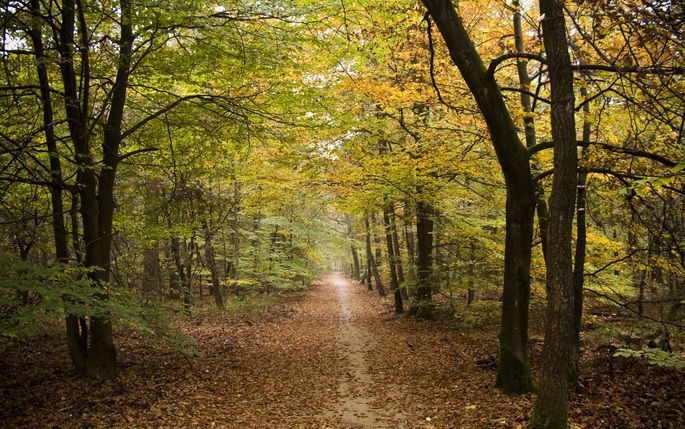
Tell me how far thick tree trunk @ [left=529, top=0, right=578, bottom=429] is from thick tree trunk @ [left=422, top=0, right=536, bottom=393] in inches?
53.1

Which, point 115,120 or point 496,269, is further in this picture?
point 496,269

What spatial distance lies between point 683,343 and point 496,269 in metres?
4.58

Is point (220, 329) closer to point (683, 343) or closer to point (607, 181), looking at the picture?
point (607, 181)

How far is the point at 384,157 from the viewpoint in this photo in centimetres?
1152

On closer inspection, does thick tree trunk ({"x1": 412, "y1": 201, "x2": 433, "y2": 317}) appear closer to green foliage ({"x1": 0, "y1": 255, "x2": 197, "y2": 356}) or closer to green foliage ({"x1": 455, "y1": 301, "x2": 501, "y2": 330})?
green foliage ({"x1": 455, "y1": 301, "x2": 501, "y2": 330})

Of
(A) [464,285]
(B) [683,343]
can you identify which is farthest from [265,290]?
(B) [683,343]

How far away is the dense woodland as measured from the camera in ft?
16.8

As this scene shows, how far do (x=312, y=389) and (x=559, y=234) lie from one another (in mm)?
6153

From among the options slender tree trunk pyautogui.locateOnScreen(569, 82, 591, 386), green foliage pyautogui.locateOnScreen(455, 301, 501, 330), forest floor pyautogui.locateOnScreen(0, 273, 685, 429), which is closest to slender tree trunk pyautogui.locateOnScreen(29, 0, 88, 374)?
forest floor pyautogui.locateOnScreen(0, 273, 685, 429)

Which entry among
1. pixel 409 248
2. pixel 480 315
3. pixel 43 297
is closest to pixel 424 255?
pixel 480 315

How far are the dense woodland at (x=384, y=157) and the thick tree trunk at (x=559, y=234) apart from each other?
0.02 m

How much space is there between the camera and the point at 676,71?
450cm

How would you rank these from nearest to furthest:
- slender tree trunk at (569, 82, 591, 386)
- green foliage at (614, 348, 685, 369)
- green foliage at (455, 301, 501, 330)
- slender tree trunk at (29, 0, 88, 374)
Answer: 1. green foliage at (614, 348, 685, 369)
2. slender tree trunk at (569, 82, 591, 386)
3. slender tree trunk at (29, 0, 88, 374)
4. green foliage at (455, 301, 501, 330)

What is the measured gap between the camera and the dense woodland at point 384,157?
5.11 m
